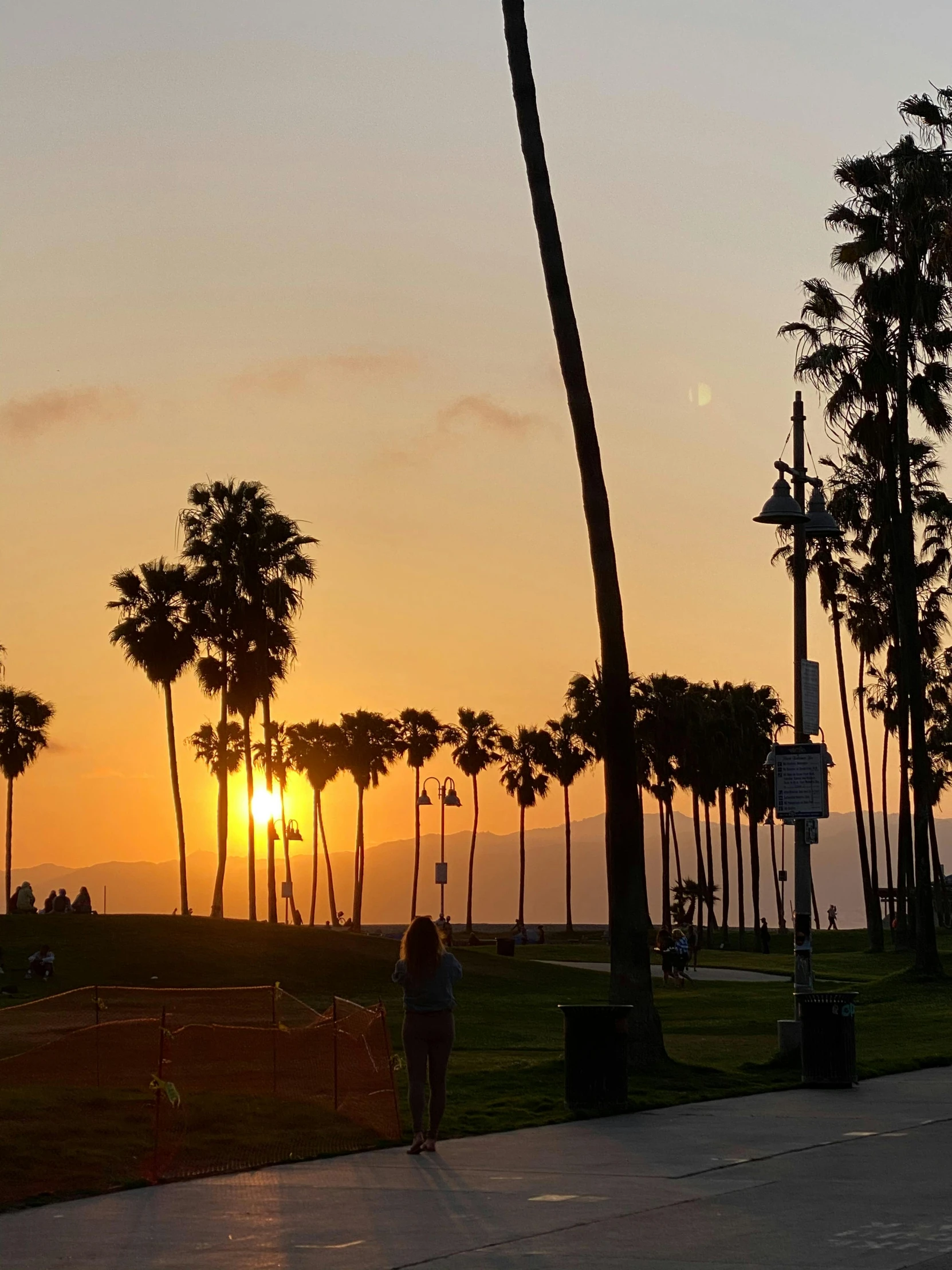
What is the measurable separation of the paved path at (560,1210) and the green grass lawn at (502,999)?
4.13ft

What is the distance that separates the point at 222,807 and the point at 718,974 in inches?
758

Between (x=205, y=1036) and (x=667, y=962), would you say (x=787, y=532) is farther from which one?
(x=667, y=962)

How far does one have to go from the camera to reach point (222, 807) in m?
62.1

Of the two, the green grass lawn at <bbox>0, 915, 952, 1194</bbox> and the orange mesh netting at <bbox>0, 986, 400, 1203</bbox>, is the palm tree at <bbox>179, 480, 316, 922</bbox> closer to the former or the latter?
the green grass lawn at <bbox>0, 915, 952, 1194</bbox>

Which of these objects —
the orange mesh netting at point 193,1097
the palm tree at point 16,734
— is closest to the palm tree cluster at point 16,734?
the palm tree at point 16,734

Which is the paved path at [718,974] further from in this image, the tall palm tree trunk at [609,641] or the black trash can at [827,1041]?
the black trash can at [827,1041]

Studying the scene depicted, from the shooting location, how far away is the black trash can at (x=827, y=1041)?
16938 millimetres

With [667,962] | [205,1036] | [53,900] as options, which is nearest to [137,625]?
[53,900]

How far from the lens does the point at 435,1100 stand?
515 inches

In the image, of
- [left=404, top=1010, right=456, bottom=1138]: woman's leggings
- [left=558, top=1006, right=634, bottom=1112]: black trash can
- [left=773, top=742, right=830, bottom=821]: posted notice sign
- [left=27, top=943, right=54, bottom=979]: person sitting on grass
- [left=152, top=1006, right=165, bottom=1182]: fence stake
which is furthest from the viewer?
[left=27, top=943, right=54, bottom=979]: person sitting on grass

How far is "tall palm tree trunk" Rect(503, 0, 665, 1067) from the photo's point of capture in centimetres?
1897

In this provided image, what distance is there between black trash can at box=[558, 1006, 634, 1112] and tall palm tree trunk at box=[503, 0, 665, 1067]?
285cm

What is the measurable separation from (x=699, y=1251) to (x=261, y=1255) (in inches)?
85.1

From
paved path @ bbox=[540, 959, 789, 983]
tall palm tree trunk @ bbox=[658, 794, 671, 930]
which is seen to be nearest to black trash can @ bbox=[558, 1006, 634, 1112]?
paved path @ bbox=[540, 959, 789, 983]
